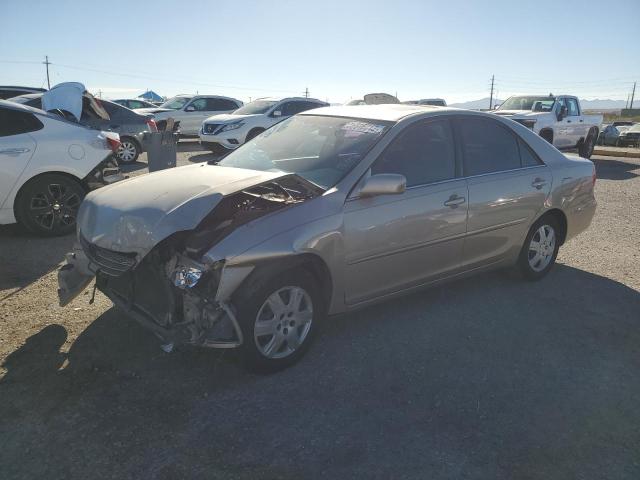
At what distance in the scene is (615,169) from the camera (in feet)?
46.3

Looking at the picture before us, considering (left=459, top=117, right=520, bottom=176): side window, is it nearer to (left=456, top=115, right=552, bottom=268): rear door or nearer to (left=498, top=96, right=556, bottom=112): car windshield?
(left=456, top=115, right=552, bottom=268): rear door

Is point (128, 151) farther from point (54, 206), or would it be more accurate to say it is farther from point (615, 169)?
point (615, 169)

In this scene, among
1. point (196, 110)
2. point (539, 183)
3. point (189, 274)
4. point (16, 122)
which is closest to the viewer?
point (189, 274)

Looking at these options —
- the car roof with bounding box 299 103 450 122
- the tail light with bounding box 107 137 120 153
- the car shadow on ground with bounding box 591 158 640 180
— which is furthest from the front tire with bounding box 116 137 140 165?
the car shadow on ground with bounding box 591 158 640 180

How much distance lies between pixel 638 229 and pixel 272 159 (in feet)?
19.0

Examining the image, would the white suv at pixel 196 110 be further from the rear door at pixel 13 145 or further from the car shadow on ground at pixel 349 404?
the car shadow on ground at pixel 349 404

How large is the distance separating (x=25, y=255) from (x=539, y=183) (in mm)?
5240

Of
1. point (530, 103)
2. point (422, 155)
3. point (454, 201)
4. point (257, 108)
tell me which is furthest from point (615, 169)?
point (422, 155)

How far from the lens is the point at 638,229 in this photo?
23.5ft

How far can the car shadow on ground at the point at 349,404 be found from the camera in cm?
252

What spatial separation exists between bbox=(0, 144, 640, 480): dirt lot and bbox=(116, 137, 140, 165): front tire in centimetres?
832

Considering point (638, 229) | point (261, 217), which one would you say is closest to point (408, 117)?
point (261, 217)

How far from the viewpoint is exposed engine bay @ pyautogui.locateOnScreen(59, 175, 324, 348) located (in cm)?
296

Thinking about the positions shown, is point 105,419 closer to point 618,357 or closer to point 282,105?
point 618,357
